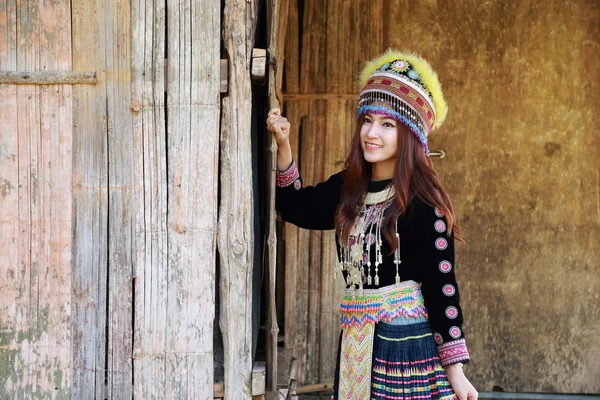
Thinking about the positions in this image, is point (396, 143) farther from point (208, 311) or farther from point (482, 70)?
point (482, 70)

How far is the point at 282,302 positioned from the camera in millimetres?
4715

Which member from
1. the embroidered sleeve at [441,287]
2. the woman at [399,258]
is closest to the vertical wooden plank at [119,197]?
the woman at [399,258]

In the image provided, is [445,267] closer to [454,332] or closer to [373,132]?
[454,332]

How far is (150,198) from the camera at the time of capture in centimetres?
313

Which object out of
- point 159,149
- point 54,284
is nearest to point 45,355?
point 54,284

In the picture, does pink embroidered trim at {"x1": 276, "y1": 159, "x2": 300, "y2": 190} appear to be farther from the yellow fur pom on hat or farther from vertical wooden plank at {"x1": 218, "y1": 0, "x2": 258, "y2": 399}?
the yellow fur pom on hat

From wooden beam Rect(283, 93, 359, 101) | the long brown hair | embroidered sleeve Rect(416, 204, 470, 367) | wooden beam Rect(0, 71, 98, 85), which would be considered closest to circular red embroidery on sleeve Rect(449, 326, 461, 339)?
embroidered sleeve Rect(416, 204, 470, 367)

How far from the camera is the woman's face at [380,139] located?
2953mm

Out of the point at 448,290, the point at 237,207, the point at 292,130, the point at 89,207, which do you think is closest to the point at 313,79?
the point at 292,130

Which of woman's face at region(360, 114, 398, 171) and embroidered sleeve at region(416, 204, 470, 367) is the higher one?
woman's face at region(360, 114, 398, 171)

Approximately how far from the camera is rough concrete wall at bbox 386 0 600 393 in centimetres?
482

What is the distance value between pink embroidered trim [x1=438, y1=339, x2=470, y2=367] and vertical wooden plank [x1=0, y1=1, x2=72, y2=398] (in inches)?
59.9

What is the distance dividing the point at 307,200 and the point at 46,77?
3.86ft

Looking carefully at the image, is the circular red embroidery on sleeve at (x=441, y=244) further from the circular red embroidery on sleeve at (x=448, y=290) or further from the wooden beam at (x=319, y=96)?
the wooden beam at (x=319, y=96)
